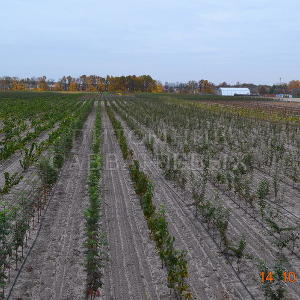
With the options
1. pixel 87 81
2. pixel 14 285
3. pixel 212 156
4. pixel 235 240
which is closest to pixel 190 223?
pixel 235 240

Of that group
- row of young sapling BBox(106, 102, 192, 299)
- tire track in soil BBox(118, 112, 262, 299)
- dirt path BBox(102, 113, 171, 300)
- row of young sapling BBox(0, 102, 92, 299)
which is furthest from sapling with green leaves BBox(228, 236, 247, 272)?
row of young sapling BBox(0, 102, 92, 299)

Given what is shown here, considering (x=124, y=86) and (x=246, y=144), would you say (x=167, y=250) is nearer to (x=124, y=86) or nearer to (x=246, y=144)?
(x=246, y=144)

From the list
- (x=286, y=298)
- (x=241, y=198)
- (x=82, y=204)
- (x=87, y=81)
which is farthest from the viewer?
(x=87, y=81)

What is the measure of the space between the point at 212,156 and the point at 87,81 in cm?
13623

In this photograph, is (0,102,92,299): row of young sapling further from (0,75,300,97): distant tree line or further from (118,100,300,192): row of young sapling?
(0,75,300,97): distant tree line

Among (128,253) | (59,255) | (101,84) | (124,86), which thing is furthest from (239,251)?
(101,84)

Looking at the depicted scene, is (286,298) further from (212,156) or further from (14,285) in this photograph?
(212,156)

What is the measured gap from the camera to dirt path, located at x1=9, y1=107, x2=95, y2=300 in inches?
227

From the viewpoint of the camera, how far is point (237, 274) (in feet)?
20.8

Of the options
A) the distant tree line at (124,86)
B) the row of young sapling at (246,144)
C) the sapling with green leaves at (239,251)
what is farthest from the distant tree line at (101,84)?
the sapling with green leaves at (239,251)

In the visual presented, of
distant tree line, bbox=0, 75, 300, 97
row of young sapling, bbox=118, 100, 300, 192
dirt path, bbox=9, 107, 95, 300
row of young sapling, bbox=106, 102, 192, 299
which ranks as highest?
distant tree line, bbox=0, 75, 300, 97

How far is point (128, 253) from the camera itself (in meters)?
7.00

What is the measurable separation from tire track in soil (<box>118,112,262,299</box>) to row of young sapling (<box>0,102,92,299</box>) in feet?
9.74

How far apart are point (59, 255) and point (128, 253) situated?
1.29m
